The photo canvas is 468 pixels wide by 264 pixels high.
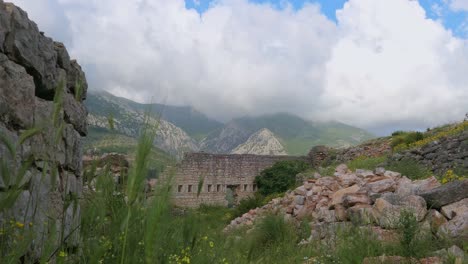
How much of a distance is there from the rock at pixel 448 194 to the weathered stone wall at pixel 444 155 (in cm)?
402

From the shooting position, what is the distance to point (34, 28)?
320cm

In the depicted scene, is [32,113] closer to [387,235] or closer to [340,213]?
[387,235]

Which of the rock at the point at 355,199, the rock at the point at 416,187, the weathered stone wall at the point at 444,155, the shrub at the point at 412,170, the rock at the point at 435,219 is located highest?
the weathered stone wall at the point at 444,155

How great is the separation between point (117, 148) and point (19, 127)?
3.69ft

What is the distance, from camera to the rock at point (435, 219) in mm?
6011

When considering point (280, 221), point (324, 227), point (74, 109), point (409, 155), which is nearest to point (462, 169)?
point (409, 155)

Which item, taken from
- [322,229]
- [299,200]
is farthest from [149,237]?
[299,200]

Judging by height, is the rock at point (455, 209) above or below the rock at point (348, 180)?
below

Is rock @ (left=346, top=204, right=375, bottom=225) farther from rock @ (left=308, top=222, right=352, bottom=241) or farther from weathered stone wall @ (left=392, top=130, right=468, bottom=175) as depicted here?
weathered stone wall @ (left=392, top=130, right=468, bottom=175)

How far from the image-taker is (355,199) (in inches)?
308

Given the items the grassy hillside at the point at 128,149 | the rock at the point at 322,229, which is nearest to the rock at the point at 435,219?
the rock at the point at 322,229

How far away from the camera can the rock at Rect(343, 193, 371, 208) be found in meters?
7.77

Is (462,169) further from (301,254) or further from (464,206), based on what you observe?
(301,254)

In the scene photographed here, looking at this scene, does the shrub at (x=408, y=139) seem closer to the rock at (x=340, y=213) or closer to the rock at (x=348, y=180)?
the rock at (x=348, y=180)
